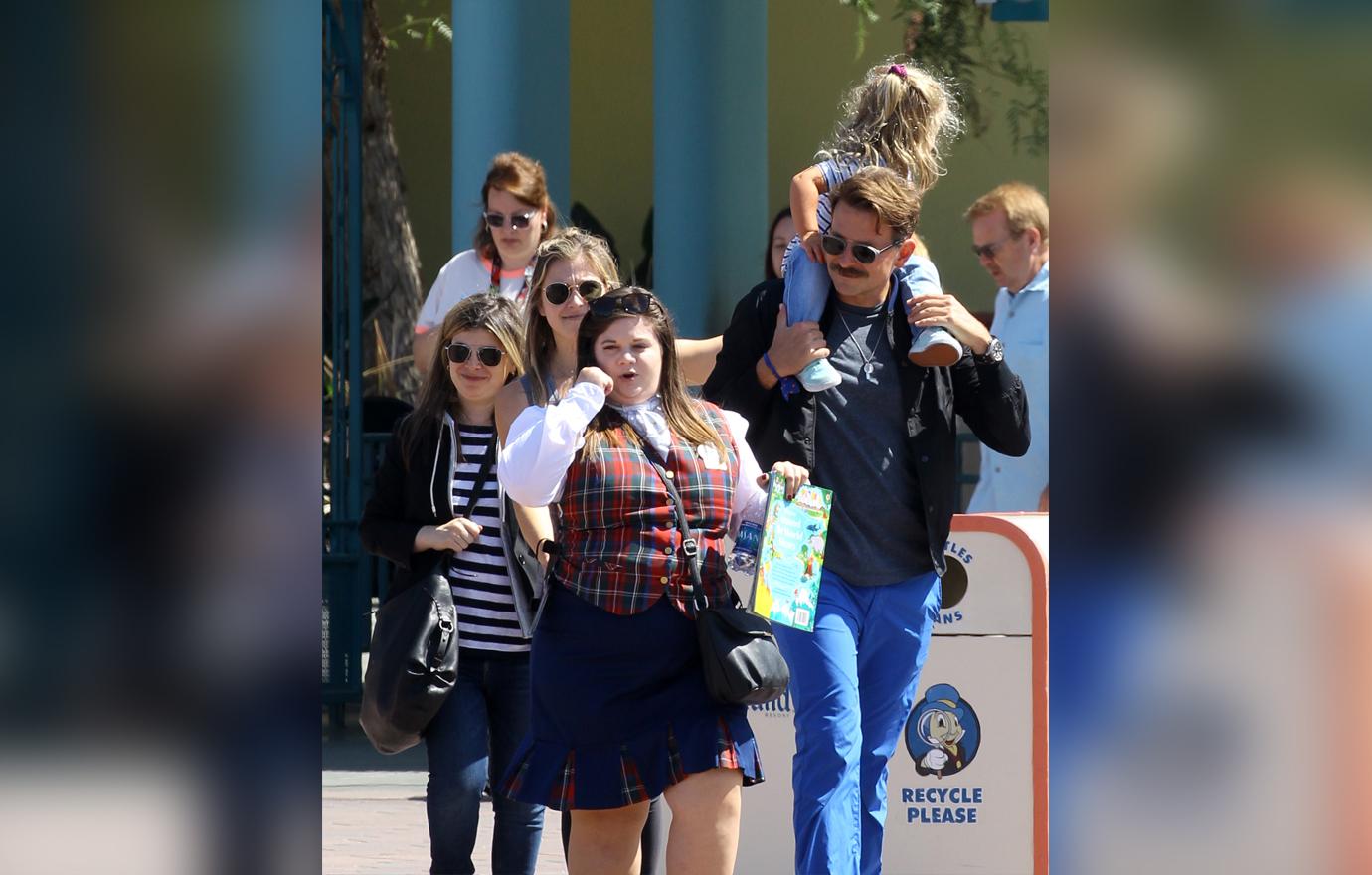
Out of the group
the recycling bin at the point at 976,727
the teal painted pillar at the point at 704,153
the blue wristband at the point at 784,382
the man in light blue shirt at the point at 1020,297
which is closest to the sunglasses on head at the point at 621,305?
the blue wristband at the point at 784,382

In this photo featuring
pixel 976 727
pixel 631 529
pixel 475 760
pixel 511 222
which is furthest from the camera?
pixel 511 222

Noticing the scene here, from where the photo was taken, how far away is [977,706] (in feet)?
17.8

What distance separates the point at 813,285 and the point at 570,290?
62cm

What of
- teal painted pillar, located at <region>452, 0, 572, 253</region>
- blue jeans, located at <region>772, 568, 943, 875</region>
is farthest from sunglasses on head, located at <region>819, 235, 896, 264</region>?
teal painted pillar, located at <region>452, 0, 572, 253</region>

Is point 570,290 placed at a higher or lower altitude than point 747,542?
higher

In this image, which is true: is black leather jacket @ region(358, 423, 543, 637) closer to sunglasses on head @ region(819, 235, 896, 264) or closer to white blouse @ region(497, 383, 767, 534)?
white blouse @ region(497, 383, 767, 534)

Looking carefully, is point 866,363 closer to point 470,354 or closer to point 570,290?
point 570,290

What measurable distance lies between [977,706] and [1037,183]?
8.94 meters

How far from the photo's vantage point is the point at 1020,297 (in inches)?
276

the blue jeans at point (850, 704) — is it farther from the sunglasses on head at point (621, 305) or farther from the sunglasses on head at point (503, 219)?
the sunglasses on head at point (503, 219)

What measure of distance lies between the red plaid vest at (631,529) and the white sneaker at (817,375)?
→ 458 millimetres

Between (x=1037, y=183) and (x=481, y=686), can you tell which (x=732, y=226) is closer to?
(x=481, y=686)

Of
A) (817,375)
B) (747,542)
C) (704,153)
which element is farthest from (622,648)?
(704,153)
